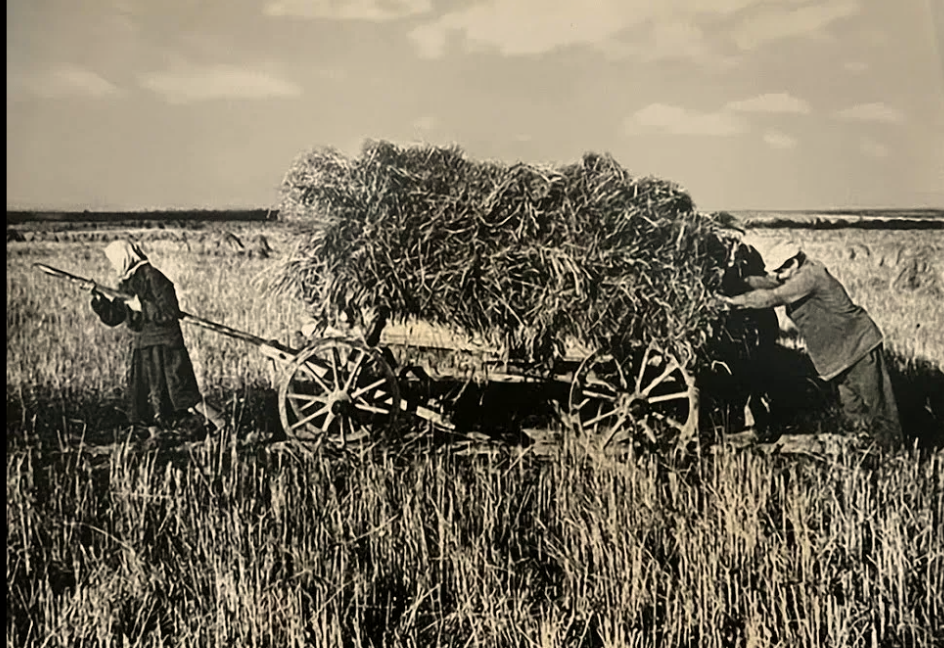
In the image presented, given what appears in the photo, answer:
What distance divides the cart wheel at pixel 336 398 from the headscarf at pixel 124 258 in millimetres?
353

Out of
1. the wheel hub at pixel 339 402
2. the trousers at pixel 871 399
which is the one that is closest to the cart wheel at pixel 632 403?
the trousers at pixel 871 399

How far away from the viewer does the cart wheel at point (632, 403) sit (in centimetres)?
148

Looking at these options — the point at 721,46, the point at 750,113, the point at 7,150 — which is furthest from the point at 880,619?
the point at 7,150

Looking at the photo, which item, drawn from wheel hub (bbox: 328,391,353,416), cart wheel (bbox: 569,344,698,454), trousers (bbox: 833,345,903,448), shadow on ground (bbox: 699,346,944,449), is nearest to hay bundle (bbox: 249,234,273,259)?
wheel hub (bbox: 328,391,353,416)

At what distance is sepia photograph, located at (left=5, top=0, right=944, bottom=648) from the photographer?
4.81 ft

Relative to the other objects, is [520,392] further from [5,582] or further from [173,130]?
[5,582]

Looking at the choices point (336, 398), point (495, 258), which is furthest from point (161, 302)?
point (495, 258)

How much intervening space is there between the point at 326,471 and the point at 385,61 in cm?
80

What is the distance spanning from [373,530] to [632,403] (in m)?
0.54

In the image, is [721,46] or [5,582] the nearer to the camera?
[5,582]

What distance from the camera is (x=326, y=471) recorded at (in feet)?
4.84

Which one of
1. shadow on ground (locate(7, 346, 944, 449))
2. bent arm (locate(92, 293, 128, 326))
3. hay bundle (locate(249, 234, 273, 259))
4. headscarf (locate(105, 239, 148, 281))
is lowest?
shadow on ground (locate(7, 346, 944, 449))

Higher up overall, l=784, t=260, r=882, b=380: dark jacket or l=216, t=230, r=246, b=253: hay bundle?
l=216, t=230, r=246, b=253: hay bundle

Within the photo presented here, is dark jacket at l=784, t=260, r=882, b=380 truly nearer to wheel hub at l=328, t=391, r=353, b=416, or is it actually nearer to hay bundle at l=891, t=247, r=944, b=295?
hay bundle at l=891, t=247, r=944, b=295
